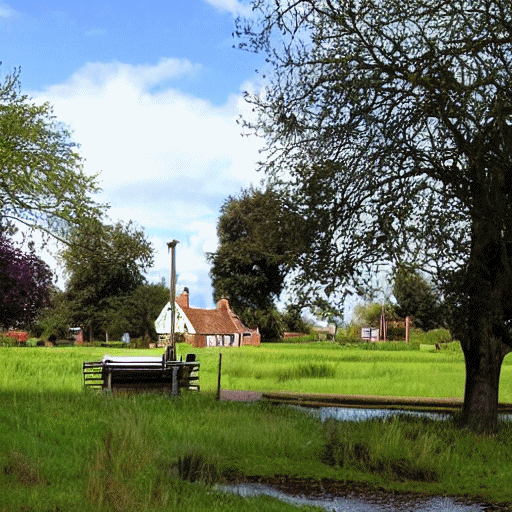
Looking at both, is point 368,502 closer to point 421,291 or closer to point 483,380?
point 421,291

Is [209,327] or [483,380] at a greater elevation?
[209,327]

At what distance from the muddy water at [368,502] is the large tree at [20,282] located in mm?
20677

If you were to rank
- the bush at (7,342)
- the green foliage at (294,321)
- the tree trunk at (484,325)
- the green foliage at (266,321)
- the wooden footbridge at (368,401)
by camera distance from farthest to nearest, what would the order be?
the green foliage at (266,321) < the bush at (7,342) < the wooden footbridge at (368,401) < the green foliage at (294,321) < the tree trunk at (484,325)

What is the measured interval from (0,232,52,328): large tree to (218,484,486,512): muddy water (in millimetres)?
20677

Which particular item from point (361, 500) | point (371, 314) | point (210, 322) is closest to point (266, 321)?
point (210, 322)

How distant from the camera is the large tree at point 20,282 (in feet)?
103

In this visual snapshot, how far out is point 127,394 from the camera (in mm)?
22391

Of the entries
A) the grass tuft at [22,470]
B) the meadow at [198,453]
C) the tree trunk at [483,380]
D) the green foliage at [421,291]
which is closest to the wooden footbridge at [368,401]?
the meadow at [198,453]

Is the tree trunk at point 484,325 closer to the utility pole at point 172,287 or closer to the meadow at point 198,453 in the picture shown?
the meadow at point 198,453

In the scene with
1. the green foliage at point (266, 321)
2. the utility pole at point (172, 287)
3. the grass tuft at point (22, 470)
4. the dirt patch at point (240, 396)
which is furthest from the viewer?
the green foliage at point (266, 321)

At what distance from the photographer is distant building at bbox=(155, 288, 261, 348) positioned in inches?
3086

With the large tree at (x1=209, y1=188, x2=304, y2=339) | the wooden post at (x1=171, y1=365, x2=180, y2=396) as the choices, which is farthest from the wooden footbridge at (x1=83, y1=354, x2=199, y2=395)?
the large tree at (x1=209, y1=188, x2=304, y2=339)

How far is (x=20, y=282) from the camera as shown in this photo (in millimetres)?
32312

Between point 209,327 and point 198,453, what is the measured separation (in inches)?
2607
